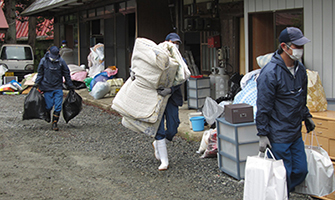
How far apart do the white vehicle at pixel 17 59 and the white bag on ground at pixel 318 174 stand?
16.0 meters

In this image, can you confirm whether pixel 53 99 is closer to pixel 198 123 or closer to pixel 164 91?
pixel 198 123

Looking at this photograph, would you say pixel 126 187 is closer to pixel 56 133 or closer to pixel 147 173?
pixel 147 173

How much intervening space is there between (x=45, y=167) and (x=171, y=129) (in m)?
1.97

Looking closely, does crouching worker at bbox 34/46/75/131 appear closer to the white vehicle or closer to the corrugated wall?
the corrugated wall

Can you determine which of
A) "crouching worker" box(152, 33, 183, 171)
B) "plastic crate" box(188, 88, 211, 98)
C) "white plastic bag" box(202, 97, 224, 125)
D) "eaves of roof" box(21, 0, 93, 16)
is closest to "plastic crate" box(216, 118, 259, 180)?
"crouching worker" box(152, 33, 183, 171)

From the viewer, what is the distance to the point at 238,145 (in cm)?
485

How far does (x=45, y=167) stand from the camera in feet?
18.6

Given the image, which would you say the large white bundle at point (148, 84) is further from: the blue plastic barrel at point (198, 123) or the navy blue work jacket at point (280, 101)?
the blue plastic barrel at point (198, 123)

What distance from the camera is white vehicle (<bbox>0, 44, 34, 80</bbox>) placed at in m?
17.6

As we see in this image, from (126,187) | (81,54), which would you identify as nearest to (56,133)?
(126,187)

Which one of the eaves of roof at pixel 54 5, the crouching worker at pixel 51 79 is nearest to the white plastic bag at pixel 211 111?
the crouching worker at pixel 51 79

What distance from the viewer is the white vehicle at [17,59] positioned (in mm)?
17641

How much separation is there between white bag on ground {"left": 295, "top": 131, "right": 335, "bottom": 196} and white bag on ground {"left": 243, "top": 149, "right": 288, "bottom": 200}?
2.73 feet

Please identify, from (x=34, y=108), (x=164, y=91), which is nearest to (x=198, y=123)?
(x=164, y=91)
